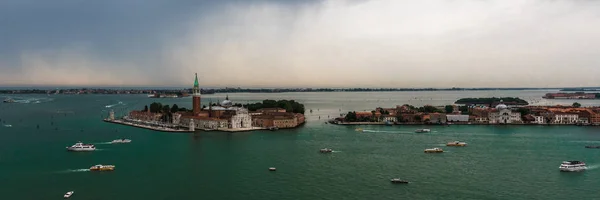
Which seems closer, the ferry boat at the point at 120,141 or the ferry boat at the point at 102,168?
the ferry boat at the point at 102,168

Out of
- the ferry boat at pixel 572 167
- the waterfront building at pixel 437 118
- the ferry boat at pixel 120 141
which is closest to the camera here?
the ferry boat at pixel 572 167

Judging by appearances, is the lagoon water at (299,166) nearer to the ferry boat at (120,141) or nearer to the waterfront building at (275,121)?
the ferry boat at (120,141)

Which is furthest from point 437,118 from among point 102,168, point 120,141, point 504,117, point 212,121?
point 102,168

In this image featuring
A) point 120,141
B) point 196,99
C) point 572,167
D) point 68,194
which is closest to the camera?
point 68,194

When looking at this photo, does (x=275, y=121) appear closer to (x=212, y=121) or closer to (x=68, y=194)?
(x=212, y=121)

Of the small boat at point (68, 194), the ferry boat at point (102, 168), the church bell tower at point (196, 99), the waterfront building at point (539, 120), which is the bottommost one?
the small boat at point (68, 194)

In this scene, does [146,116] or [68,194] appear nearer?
[68,194]

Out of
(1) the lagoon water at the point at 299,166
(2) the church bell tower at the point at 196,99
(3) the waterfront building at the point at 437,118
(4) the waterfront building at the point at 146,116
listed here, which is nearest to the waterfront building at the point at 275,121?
(1) the lagoon water at the point at 299,166

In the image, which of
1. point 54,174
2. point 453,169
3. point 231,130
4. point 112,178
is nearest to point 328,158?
point 453,169

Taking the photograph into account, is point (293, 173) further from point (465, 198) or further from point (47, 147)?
point (47, 147)

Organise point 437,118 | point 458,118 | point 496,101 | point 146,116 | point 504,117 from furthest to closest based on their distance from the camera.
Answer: point 496,101
point 146,116
point 458,118
point 437,118
point 504,117
